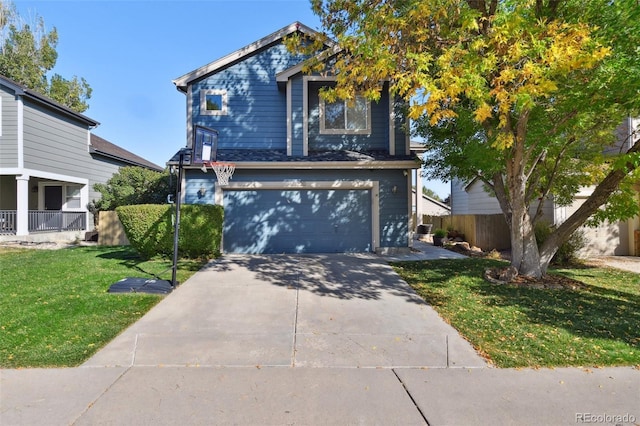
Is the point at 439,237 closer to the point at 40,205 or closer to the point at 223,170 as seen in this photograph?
the point at 223,170

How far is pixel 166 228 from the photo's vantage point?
9.09 meters

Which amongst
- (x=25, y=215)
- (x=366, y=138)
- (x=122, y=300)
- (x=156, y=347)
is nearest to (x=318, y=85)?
(x=366, y=138)

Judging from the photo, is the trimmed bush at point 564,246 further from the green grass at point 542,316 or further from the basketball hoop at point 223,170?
the basketball hoop at point 223,170

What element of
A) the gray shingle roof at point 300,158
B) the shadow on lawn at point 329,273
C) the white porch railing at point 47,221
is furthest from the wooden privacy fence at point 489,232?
the white porch railing at point 47,221

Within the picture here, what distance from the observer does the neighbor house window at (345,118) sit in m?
11.5

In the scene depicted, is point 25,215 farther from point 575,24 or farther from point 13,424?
point 575,24

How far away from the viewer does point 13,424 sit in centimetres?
275

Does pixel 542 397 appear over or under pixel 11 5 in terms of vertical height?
under

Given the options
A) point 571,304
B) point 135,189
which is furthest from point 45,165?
point 571,304

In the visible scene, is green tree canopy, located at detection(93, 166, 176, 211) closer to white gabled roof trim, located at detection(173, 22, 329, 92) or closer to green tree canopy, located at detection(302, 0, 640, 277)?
white gabled roof trim, located at detection(173, 22, 329, 92)

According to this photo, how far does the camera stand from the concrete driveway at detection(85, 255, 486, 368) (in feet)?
13.1

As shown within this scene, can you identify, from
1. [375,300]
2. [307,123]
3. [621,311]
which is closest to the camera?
[621,311]

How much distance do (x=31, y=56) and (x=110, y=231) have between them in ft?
62.8

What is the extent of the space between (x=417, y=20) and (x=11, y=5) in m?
30.3
